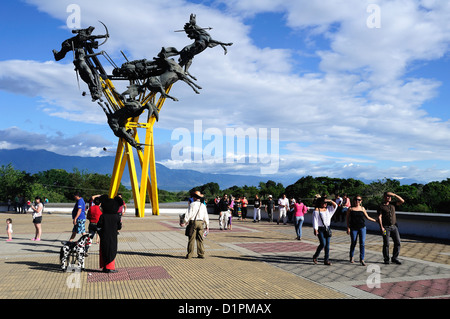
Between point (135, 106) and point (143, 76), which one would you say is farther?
point (143, 76)

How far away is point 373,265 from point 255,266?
2772 millimetres

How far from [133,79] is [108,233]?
21.4m

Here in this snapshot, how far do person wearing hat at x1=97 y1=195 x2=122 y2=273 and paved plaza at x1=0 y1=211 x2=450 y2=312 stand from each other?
0.26 meters

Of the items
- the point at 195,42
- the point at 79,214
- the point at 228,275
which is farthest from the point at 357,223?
the point at 195,42

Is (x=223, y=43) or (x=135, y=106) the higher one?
(x=223, y=43)

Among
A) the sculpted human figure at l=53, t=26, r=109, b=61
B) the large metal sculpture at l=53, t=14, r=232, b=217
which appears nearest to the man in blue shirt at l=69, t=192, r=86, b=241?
the large metal sculpture at l=53, t=14, r=232, b=217

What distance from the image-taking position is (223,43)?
90.5 ft

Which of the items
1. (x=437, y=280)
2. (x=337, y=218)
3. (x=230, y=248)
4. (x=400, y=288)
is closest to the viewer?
(x=400, y=288)

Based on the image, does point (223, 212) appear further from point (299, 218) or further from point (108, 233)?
point (108, 233)

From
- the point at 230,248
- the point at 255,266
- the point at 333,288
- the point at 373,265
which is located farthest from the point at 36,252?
the point at 373,265

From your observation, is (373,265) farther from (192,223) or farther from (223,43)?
(223,43)

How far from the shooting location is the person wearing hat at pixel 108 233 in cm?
780

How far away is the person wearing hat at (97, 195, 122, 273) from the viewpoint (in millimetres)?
7801

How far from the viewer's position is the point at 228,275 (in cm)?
764
